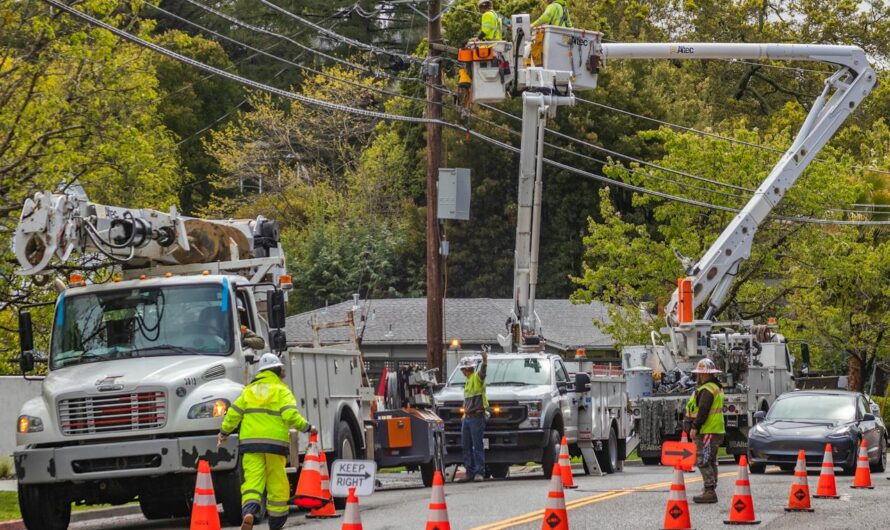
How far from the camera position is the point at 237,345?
631 inches

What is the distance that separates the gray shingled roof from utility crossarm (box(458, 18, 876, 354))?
57.1ft

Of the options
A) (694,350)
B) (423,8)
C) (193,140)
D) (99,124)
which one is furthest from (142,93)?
(423,8)

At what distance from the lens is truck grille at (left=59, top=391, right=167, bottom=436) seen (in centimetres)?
1503

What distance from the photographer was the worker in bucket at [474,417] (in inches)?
886

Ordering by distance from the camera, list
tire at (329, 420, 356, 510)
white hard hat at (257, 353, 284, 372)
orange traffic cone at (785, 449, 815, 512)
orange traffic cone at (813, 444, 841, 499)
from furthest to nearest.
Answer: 1. orange traffic cone at (813, 444, 841, 499)
2. tire at (329, 420, 356, 510)
3. orange traffic cone at (785, 449, 815, 512)
4. white hard hat at (257, 353, 284, 372)

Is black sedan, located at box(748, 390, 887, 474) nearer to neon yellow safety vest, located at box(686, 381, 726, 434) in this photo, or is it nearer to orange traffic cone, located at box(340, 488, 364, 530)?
neon yellow safety vest, located at box(686, 381, 726, 434)

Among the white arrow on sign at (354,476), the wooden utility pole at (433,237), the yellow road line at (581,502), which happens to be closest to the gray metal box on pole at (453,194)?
the wooden utility pole at (433,237)

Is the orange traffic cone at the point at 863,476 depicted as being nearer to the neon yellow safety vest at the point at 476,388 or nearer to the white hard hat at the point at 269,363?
the neon yellow safety vest at the point at 476,388

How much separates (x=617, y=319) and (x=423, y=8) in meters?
30.7

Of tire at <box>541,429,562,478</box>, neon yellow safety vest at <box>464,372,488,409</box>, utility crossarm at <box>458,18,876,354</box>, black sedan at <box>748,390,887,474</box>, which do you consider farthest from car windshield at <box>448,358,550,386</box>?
black sedan at <box>748,390,887,474</box>

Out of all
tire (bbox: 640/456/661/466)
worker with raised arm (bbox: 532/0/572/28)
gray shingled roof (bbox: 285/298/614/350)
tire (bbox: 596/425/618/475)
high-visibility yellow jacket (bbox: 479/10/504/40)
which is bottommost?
tire (bbox: 640/456/661/466)

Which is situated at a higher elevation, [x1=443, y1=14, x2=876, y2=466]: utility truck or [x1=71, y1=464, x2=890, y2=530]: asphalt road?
[x1=443, y1=14, x2=876, y2=466]: utility truck

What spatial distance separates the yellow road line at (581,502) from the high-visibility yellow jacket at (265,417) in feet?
8.65

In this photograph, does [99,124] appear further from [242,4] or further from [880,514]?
[242,4]
